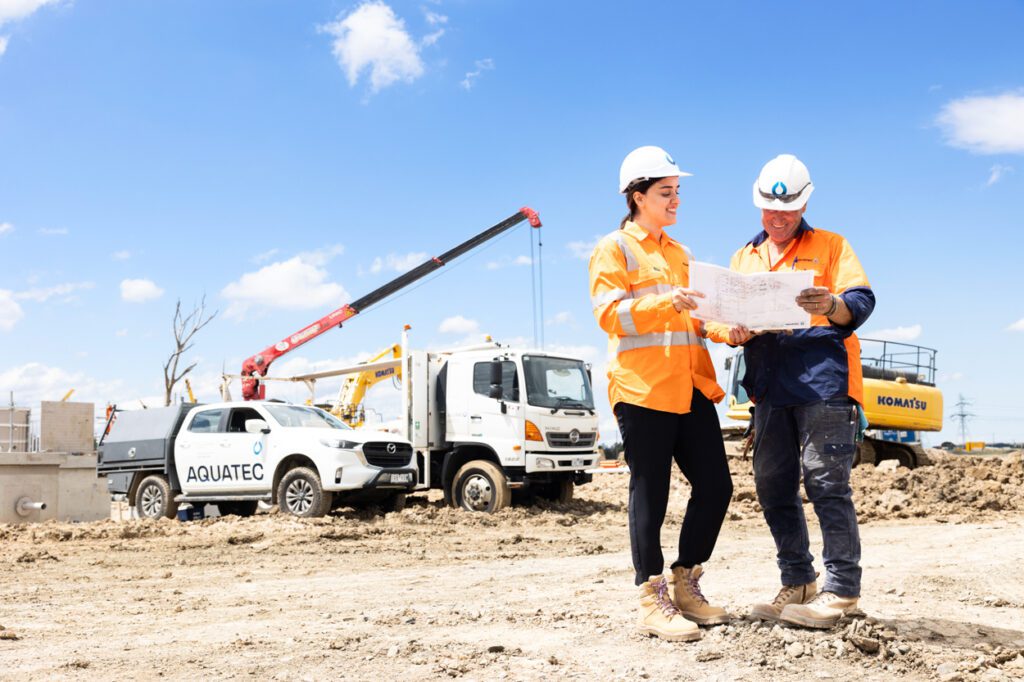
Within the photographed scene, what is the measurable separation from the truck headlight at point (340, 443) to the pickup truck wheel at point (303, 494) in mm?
444

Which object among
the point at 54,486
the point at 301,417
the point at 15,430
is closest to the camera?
the point at 301,417

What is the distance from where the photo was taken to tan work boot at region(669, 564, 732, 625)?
14.6 feet

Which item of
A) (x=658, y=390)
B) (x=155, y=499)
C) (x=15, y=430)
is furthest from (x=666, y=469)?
(x=15, y=430)

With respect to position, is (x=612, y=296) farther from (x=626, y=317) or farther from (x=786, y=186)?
(x=786, y=186)

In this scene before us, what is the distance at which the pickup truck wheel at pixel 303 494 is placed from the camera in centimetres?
1302

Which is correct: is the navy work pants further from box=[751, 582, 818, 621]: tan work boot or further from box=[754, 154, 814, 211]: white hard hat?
box=[754, 154, 814, 211]: white hard hat

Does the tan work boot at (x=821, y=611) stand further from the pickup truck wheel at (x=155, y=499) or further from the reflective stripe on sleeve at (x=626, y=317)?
the pickup truck wheel at (x=155, y=499)

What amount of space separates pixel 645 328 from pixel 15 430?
14683mm

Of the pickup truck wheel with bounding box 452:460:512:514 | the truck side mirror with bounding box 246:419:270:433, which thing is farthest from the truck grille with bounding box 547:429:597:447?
the truck side mirror with bounding box 246:419:270:433

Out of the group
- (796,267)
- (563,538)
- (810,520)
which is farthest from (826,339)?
(810,520)

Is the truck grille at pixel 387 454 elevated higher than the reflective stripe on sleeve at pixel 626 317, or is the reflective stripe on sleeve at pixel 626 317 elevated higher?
the reflective stripe on sleeve at pixel 626 317

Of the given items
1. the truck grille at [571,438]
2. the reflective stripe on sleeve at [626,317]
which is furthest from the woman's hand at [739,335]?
the truck grille at [571,438]

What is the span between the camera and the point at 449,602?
6441 mm

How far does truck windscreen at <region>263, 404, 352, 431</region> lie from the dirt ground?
143 cm
